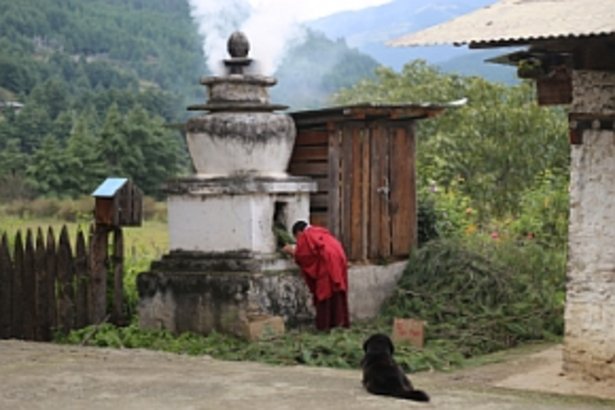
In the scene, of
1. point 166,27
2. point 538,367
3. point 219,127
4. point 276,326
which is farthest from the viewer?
point 166,27

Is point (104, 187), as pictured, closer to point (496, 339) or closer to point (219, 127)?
point (219, 127)

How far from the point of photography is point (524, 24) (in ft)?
30.6

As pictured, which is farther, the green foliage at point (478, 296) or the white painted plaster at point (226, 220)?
the white painted plaster at point (226, 220)

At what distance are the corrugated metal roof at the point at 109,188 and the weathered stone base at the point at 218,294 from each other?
920 millimetres

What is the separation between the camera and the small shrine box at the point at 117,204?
1327cm

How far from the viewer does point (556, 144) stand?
98.8ft

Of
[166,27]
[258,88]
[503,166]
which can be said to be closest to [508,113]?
[503,166]

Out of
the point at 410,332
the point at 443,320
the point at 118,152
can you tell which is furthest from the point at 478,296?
the point at 118,152

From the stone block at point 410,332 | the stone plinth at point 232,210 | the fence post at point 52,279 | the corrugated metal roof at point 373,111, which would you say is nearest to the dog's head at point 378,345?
the stone block at point 410,332

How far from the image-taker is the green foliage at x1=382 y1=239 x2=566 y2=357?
12.6 m

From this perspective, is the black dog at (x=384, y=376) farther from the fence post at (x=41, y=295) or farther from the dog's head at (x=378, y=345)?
the fence post at (x=41, y=295)

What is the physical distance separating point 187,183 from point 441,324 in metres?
3.13

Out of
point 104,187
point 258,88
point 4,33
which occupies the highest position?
point 4,33

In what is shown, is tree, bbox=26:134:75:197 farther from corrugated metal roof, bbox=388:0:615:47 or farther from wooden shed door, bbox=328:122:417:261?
corrugated metal roof, bbox=388:0:615:47
